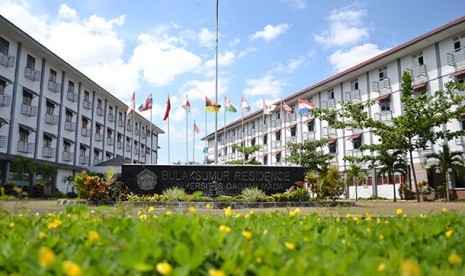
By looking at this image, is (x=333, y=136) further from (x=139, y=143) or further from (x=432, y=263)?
(x=432, y=263)

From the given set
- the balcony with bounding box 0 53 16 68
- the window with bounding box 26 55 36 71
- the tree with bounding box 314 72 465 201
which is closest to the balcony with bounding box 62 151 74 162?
the window with bounding box 26 55 36 71

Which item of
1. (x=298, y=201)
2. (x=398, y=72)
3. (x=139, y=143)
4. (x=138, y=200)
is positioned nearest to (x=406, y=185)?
(x=398, y=72)

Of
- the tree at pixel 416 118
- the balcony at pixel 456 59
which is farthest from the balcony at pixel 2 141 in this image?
the balcony at pixel 456 59

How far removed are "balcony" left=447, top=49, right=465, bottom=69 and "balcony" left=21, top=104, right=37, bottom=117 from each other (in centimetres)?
2906

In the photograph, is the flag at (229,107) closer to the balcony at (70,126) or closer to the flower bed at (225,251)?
the balcony at (70,126)

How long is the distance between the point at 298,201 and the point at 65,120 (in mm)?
24384

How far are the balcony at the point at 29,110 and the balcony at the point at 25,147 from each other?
6.90ft

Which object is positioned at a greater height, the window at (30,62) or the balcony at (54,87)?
the window at (30,62)

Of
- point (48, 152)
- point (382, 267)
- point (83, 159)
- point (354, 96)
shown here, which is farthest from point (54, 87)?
point (382, 267)

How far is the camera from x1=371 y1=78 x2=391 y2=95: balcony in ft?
100

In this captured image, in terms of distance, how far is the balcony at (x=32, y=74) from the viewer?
91.5 feet

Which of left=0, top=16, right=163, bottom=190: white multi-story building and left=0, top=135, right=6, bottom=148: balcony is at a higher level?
left=0, top=16, right=163, bottom=190: white multi-story building

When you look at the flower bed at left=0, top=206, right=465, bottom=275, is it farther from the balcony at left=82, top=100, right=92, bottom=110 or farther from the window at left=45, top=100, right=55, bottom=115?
the balcony at left=82, top=100, right=92, bottom=110

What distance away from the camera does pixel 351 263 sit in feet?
5.19
